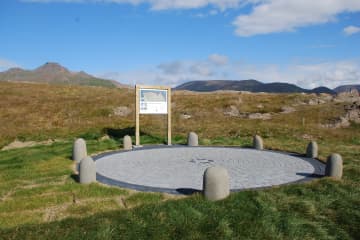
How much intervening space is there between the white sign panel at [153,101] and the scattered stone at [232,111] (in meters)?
25.0

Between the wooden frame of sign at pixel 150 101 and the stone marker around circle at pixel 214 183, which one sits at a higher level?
the wooden frame of sign at pixel 150 101

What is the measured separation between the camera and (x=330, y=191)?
10078mm

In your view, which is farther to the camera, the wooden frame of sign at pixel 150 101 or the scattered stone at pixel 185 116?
the scattered stone at pixel 185 116

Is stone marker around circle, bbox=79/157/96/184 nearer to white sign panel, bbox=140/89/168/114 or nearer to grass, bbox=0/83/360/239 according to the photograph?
grass, bbox=0/83/360/239

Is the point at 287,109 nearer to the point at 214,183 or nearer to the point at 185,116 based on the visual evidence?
the point at 185,116

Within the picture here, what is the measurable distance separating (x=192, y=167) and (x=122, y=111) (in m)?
31.2

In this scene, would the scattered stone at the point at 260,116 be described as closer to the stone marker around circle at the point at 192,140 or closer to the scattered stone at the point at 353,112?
the scattered stone at the point at 353,112

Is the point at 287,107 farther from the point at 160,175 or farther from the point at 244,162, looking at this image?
the point at 160,175

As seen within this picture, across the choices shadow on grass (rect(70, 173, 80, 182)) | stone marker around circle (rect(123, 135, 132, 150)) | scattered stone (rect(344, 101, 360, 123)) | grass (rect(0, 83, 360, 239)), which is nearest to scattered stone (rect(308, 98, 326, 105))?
scattered stone (rect(344, 101, 360, 123))

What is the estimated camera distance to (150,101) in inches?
802

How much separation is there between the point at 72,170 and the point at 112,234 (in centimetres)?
629

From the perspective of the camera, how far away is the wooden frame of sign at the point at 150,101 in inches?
779

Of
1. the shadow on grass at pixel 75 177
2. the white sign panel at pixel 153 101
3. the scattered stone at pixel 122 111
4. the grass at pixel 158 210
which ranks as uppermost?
the white sign panel at pixel 153 101

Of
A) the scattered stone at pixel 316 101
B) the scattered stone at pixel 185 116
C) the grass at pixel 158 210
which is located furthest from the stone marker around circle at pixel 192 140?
the scattered stone at pixel 316 101
